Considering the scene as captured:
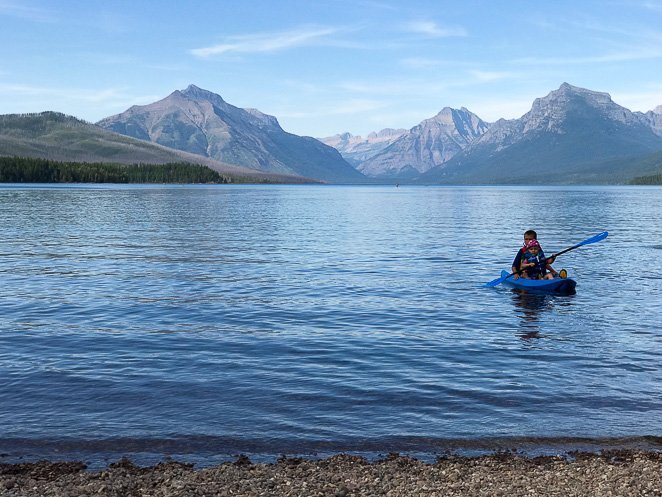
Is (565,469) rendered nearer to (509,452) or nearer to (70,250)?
(509,452)

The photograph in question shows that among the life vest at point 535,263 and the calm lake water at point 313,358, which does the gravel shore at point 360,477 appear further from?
the life vest at point 535,263

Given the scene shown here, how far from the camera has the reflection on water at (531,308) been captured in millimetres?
26688

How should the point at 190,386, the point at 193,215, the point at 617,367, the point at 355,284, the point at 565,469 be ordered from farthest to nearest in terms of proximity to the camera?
1. the point at 193,215
2. the point at 355,284
3. the point at 617,367
4. the point at 190,386
5. the point at 565,469

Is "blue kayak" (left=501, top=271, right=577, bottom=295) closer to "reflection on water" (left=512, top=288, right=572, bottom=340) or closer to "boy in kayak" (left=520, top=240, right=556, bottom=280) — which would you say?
"reflection on water" (left=512, top=288, right=572, bottom=340)

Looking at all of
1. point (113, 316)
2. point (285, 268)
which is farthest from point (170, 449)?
point (285, 268)

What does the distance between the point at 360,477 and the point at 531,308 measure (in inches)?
820

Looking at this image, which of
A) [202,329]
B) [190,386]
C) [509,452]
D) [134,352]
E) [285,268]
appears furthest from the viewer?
[285,268]

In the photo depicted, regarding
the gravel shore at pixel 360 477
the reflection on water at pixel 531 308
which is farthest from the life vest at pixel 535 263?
the gravel shore at pixel 360 477

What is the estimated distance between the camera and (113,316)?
94.2 feet

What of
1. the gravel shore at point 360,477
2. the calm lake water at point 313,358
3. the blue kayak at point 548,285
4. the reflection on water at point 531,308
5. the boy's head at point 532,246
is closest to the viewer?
the gravel shore at point 360,477

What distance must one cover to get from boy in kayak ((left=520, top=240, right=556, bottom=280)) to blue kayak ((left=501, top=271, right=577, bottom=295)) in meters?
0.60

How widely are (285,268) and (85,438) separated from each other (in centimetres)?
3015

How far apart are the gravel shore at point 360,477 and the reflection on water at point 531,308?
12357mm

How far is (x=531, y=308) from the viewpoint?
31.8 meters
